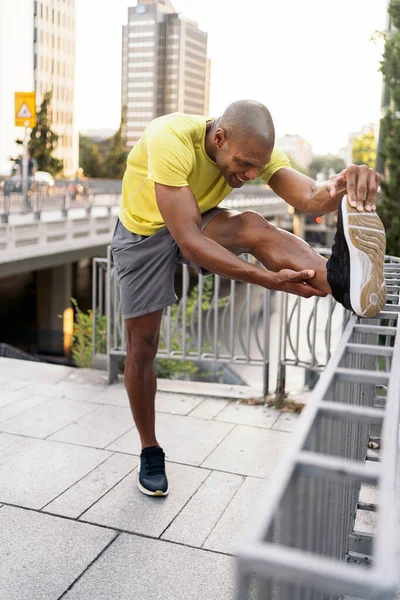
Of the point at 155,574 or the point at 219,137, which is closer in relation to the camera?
the point at 155,574

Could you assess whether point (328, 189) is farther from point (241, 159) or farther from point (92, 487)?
point (92, 487)

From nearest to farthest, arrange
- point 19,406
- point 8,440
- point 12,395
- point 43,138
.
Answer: point 8,440, point 19,406, point 12,395, point 43,138

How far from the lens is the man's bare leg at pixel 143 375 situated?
2.96 meters

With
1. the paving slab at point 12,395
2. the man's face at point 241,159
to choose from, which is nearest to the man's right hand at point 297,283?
the man's face at point 241,159

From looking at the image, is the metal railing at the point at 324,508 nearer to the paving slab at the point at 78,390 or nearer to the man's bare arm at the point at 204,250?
the man's bare arm at the point at 204,250

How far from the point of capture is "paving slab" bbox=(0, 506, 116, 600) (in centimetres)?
218

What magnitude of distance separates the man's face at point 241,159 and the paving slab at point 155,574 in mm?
1397

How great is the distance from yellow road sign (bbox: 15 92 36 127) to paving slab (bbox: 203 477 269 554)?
15.9 m

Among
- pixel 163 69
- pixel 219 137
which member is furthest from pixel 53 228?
pixel 163 69

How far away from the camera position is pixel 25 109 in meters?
17.4

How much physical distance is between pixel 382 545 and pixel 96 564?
181 centimetres

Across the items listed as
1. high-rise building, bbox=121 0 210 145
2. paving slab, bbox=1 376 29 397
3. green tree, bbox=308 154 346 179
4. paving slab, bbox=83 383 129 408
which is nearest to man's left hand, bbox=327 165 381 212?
paving slab, bbox=83 383 129 408

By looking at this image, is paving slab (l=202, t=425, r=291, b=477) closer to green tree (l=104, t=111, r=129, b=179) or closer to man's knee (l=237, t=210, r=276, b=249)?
man's knee (l=237, t=210, r=276, b=249)

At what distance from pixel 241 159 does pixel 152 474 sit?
144cm
